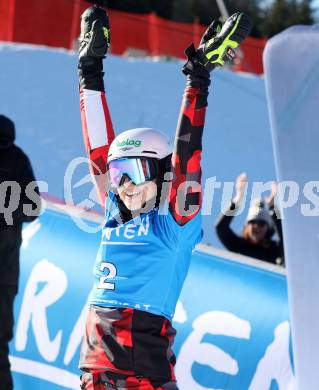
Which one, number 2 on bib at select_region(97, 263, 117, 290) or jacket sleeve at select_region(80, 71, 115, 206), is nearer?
number 2 on bib at select_region(97, 263, 117, 290)

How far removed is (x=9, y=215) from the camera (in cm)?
509

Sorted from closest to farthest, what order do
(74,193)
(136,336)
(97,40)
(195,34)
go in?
(136,336), (97,40), (74,193), (195,34)

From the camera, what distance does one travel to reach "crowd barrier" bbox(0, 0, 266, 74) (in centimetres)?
1479

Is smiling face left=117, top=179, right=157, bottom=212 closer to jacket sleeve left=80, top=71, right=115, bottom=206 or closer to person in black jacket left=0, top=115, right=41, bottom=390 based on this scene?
jacket sleeve left=80, top=71, right=115, bottom=206

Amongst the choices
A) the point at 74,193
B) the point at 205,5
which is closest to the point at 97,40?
the point at 74,193

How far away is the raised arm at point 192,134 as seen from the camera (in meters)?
3.36

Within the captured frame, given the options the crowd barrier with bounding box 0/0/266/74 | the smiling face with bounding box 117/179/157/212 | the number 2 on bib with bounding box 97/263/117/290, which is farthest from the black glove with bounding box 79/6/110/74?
the crowd barrier with bounding box 0/0/266/74

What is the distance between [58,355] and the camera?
526 centimetres

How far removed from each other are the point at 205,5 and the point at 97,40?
37592 millimetres

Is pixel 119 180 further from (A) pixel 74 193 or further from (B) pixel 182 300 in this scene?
(A) pixel 74 193

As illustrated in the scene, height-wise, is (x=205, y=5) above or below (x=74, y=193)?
above

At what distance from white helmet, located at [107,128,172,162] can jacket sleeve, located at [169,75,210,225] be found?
0.09 metres

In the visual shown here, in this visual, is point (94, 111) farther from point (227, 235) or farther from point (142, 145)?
point (227, 235)

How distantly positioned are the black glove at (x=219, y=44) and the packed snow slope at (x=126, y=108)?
7648 millimetres
